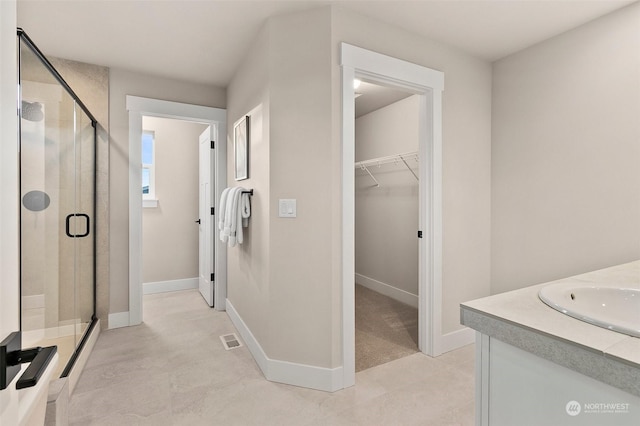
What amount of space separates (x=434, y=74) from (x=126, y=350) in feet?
10.5

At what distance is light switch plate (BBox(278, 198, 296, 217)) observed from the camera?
78.4 inches

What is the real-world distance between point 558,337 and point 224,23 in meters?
2.46

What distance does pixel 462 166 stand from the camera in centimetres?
252

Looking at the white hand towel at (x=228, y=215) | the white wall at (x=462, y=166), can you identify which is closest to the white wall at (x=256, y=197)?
the white hand towel at (x=228, y=215)

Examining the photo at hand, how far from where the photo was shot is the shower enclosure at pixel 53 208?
146cm

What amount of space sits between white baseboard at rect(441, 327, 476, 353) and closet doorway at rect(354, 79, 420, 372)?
1.06 feet

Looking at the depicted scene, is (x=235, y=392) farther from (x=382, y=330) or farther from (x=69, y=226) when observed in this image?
(x=69, y=226)

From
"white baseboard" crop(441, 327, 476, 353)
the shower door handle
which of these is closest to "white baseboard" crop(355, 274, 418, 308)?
"white baseboard" crop(441, 327, 476, 353)

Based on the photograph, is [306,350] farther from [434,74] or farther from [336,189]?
[434,74]

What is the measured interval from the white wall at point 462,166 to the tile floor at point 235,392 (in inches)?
21.2

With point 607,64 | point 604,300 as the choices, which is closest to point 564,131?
point 607,64

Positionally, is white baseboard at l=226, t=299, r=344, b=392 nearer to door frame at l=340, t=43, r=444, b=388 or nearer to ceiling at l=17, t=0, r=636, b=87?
door frame at l=340, t=43, r=444, b=388

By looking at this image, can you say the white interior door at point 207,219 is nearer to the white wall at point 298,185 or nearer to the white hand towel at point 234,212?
the white hand towel at point 234,212

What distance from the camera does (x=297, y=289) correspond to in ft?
6.59
